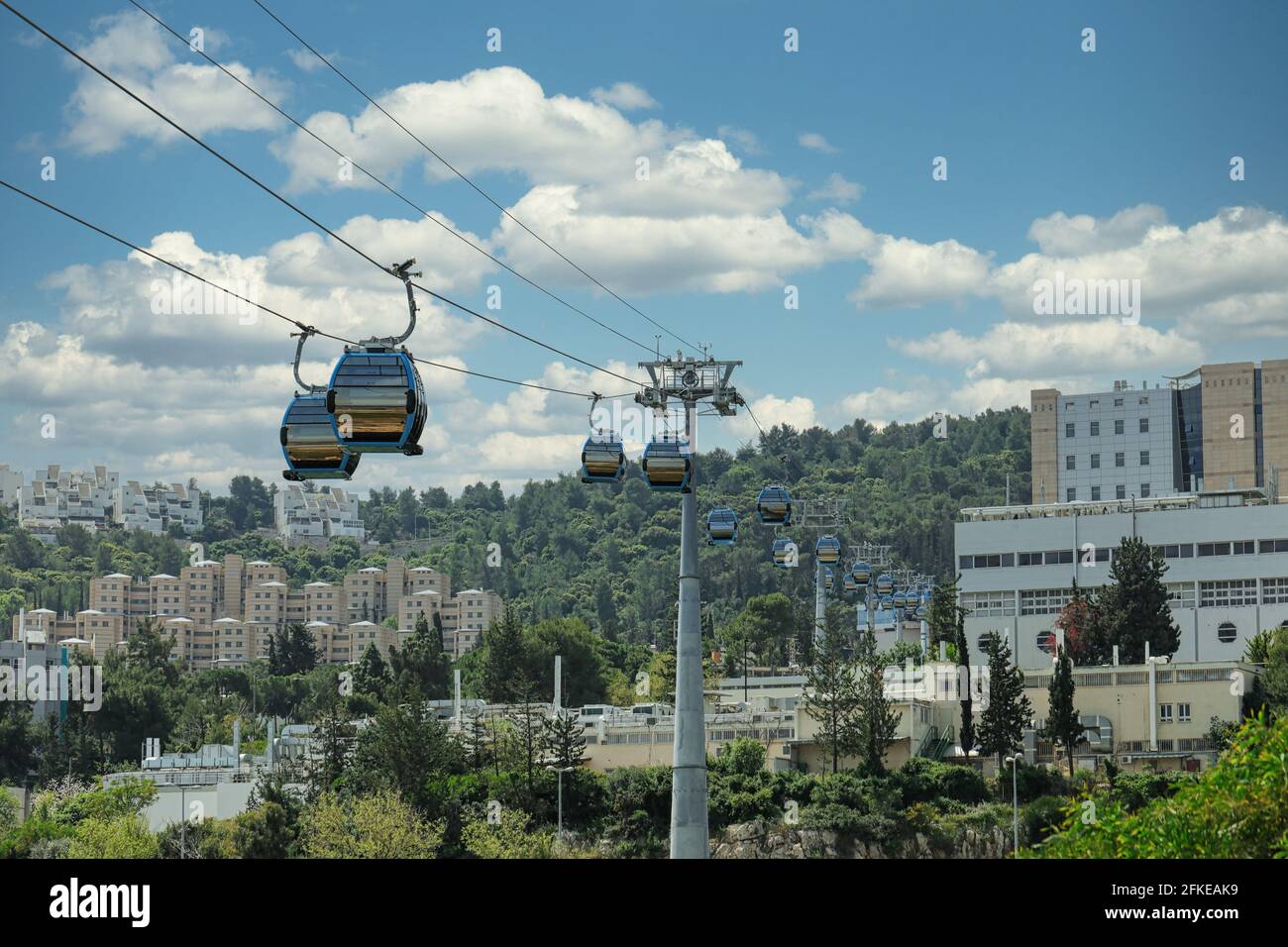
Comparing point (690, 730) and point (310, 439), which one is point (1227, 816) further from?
point (690, 730)

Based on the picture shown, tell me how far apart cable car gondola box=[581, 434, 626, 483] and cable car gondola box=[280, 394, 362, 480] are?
11374mm

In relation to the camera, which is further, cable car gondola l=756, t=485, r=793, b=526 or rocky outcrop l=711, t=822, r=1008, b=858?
rocky outcrop l=711, t=822, r=1008, b=858

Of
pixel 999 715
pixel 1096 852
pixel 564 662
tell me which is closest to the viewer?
pixel 1096 852

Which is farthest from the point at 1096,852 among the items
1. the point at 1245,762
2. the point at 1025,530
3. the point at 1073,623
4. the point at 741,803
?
the point at 1025,530

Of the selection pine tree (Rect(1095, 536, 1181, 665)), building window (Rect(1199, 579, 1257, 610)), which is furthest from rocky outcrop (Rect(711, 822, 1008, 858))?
building window (Rect(1199, 579, 1257, 610))

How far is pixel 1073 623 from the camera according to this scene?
8375 cm

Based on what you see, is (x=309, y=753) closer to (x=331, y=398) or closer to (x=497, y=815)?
(x=497, y=815)

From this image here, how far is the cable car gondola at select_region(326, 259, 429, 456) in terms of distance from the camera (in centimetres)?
1728

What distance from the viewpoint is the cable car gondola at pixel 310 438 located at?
1806 cm

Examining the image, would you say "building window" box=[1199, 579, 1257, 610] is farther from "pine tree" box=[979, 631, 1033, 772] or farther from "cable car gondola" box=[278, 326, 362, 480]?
"cable car gondola" box=[278, 326, 362, 480]

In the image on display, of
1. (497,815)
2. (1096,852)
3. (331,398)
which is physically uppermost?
(331,398)
